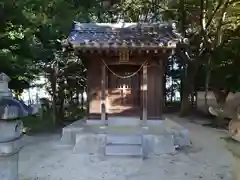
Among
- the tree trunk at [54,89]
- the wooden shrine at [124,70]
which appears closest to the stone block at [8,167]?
the wooden shrine at [124,70]

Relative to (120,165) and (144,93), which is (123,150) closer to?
(120,165)

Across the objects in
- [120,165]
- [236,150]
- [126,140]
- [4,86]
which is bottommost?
[120,165]

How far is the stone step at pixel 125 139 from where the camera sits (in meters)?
9.53

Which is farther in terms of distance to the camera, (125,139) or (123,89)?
(123,89)

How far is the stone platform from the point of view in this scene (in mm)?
9422

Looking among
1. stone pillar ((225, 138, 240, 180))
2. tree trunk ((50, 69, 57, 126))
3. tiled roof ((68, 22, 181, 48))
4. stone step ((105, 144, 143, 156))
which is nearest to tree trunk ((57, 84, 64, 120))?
tree trunk ((50, 69, 57, 126))

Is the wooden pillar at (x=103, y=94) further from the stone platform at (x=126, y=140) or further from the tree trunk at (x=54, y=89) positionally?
the tree trunk at (x=54, y=89)

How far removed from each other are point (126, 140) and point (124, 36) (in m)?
A: 3.39

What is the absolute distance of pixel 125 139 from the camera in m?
9.59

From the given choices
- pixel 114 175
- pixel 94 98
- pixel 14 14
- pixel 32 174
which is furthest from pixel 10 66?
pixel 114 175

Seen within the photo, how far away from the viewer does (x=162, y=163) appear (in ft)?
28.1

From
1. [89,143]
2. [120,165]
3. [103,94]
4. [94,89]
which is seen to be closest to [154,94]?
[103,94]

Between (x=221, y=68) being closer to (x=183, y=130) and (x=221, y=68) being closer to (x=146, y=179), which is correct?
(x=183, y=130)

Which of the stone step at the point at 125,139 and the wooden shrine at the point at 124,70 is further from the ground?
the wooden shrine at the point at 124,70
